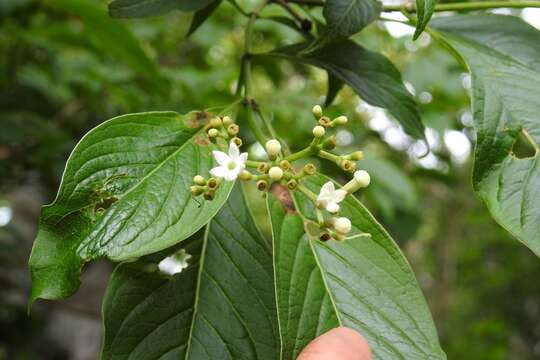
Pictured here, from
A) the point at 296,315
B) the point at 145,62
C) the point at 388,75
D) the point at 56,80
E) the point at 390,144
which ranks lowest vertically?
the point at 390,144

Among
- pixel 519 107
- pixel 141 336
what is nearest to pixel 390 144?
pixel 519 107

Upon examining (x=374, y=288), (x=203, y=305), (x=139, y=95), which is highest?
(x=374, y=288)

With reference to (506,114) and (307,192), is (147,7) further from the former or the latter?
(506,114)

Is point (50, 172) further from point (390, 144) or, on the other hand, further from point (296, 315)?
point (296, 315)

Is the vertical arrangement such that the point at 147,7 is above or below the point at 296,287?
above

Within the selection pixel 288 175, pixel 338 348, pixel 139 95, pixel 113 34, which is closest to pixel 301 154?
pixel 288 175

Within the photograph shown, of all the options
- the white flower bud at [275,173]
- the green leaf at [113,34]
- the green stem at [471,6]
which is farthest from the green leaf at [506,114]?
the green leaf at [113,34]
